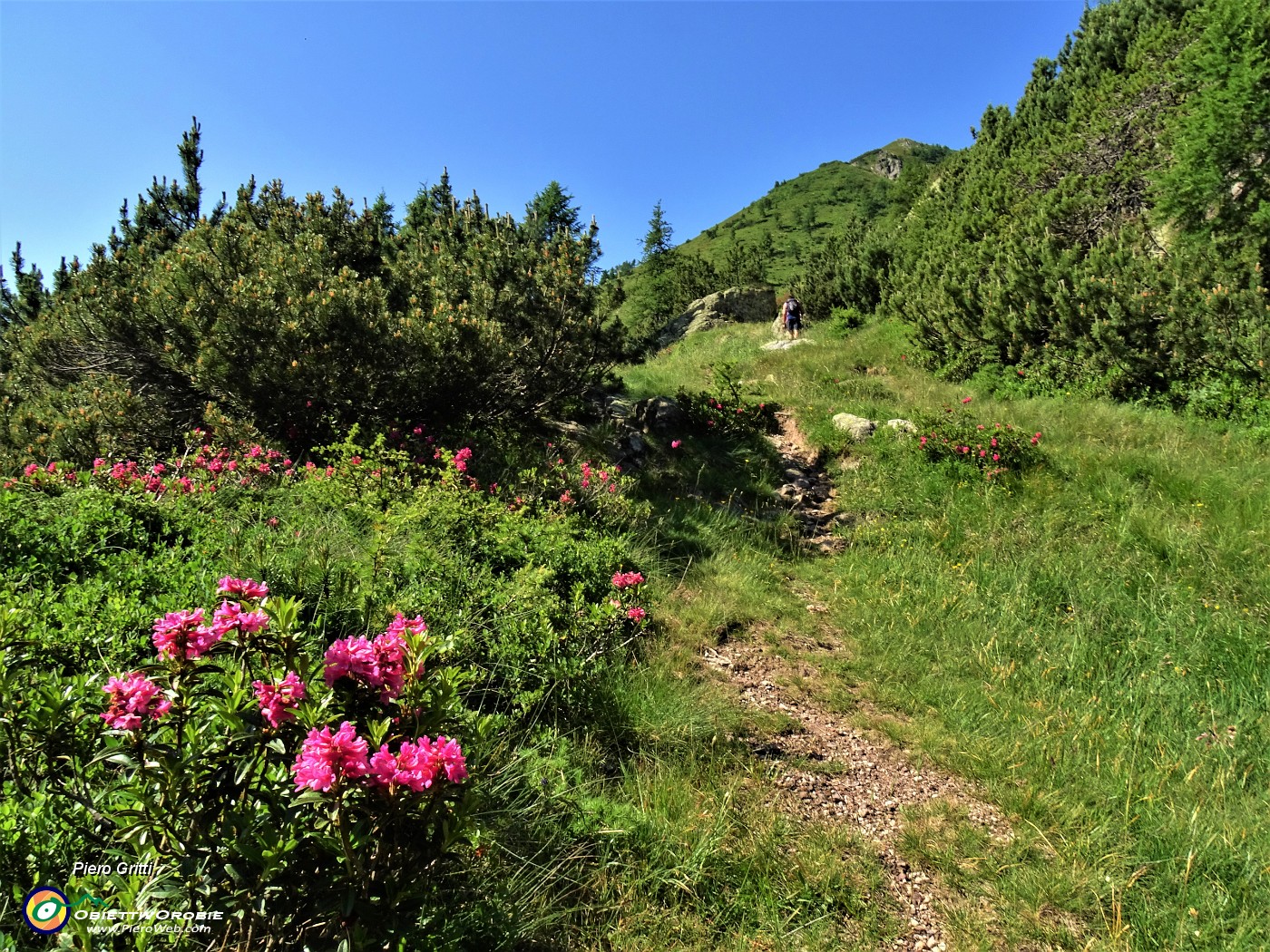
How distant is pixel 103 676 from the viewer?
2.05m

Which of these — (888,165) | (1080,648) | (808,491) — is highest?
(888,165)

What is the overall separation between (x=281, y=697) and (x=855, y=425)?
8957 millimetres

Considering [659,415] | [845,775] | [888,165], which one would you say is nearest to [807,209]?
[888,165]

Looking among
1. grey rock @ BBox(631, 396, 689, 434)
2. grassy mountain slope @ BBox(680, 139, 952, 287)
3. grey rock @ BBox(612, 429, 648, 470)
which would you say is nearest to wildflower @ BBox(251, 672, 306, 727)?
grey rock @ BBox(612, 429, 648, 470)

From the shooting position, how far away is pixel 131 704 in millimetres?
1311

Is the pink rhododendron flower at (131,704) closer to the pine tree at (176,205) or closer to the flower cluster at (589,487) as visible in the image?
the flower cluster at (589,487)

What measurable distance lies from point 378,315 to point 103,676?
4419 mm

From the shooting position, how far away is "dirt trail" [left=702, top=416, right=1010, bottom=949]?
2.42 metres

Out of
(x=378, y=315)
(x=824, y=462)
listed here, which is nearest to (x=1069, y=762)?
(x=824, y=462)

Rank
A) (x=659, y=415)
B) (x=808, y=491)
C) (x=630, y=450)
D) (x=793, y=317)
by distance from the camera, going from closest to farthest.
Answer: (x=808, y=491)
(x=630, y=450)
(x=659, y=415)
(x=793, y=317)

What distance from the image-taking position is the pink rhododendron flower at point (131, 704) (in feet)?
4.21

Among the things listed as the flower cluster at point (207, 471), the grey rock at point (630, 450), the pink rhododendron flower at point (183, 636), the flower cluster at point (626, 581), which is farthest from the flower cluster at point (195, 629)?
the grey rock at point (630, 450)

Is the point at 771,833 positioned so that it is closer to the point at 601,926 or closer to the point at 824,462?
the point at 601,926

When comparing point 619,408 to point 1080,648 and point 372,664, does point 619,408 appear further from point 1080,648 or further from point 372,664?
point 372,664
